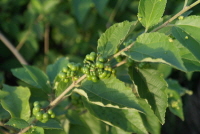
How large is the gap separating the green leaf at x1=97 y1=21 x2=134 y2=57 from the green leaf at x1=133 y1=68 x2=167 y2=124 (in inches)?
6.5

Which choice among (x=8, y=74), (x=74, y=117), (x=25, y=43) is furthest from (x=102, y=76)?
(x=8, y=74)

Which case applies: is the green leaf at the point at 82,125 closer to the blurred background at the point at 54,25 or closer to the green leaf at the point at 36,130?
the green leaf at the point at 36,130

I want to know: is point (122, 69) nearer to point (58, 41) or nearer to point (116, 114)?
point (116, 114)

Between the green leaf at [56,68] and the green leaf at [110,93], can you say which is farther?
the green leaf at [56,68]

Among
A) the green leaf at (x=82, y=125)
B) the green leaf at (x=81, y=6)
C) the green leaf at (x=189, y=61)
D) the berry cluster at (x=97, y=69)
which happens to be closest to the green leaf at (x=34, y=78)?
the green leaf at (x=82, y=125)

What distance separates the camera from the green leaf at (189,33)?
990 millimetres

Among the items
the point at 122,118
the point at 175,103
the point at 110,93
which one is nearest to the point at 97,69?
the point at 110,93

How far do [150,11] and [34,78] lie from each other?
0.71 meters

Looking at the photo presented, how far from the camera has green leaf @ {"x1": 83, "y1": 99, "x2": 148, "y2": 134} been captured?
116cm

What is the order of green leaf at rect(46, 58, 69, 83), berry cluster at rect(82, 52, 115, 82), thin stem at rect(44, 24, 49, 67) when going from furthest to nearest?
1. thin stem at rect(44, 24, 49, 67)
2. green leaf at rect(46, 58, 69, 83)
3. berry cluster at rect(82, 52, 115, 82)

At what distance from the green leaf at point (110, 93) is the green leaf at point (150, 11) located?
0.28 meters

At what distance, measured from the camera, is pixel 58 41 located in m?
3.60

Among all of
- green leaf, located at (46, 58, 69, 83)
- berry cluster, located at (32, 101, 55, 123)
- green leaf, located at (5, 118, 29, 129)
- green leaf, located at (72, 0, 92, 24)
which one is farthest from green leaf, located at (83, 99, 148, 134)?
green leaf, located at (72, 0, 92, 24)

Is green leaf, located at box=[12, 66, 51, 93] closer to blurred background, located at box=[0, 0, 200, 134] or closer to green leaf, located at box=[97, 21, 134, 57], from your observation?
green leaf, located at box=[97, 21, 134, 57]
